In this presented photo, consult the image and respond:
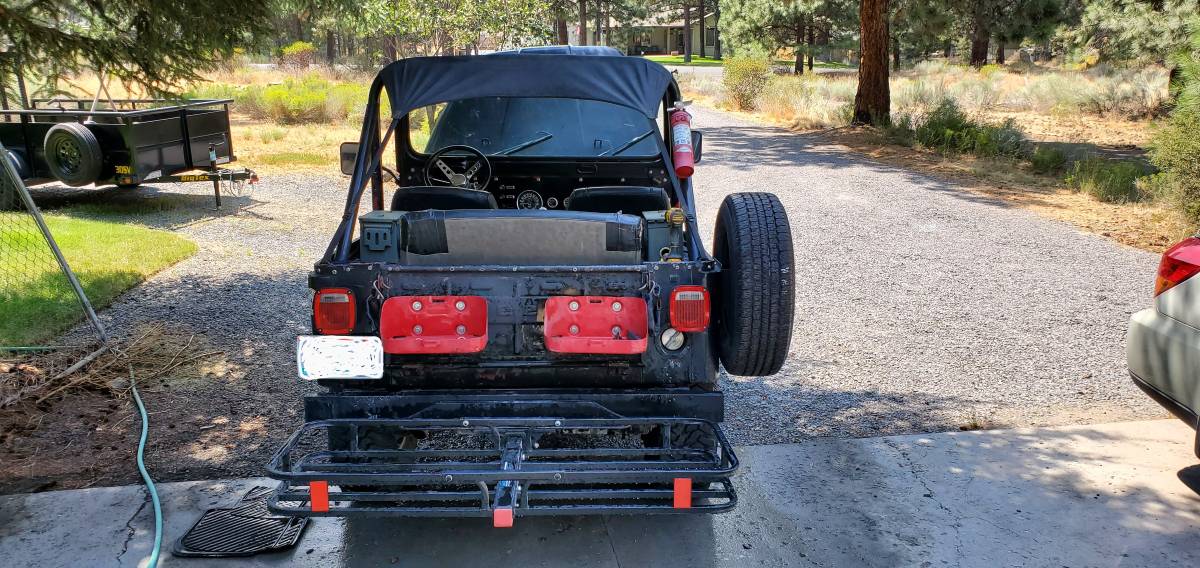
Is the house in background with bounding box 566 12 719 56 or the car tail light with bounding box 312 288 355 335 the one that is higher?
the house in background with bounding box 566 12 719 56

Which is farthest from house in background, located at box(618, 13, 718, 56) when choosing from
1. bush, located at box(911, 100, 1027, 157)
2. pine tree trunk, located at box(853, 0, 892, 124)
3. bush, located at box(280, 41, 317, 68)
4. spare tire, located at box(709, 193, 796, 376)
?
spare tire, located at box(709, 193, 796, 376)

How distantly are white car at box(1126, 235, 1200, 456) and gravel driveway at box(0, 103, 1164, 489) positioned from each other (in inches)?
36.5

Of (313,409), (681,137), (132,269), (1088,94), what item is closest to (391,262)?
(313,409)

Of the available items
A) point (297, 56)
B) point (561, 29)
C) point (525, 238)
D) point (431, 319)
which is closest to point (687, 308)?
point (525, 238)

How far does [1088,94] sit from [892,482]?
75.8 feet

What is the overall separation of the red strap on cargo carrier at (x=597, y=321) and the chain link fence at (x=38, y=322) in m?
3.48

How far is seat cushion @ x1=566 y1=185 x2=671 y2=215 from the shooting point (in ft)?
14.8

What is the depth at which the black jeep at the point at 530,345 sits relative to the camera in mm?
3203

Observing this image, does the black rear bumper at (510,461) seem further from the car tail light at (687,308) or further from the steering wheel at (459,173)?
the steering wheel at (459,173)

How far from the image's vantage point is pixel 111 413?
4992 millimetres

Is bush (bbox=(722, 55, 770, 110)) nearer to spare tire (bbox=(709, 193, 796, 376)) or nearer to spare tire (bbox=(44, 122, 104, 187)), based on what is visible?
spare tire (bbox=(44, 122, 104, 187))

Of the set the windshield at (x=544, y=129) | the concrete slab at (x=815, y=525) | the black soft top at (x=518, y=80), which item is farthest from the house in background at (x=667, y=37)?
the concrete slab at (x=815, y=525)

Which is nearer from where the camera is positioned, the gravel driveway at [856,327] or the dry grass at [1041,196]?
the gravel driveway at [856,327]

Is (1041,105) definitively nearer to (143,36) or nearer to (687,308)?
(143,36)
